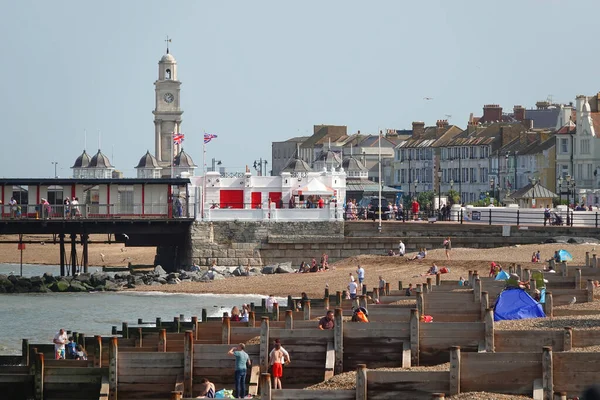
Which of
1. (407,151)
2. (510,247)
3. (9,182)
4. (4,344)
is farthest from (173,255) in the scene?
(407,151)

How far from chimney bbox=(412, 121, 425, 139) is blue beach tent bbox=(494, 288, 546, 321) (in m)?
119

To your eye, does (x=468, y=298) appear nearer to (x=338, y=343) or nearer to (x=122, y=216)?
(x=338, y=343)

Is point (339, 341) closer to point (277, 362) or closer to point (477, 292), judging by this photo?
point (277, 362)

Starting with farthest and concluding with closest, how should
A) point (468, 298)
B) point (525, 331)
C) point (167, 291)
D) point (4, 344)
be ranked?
point (167, 291) < point (4, 344) < point (468, 298) < point (525, 331)

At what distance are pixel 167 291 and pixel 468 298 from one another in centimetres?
2990

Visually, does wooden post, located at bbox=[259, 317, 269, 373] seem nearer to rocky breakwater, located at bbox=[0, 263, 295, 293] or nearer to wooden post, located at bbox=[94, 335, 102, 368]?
wooden post, located at bbox=[94, 335, 102, 368]

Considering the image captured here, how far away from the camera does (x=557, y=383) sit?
18906mm

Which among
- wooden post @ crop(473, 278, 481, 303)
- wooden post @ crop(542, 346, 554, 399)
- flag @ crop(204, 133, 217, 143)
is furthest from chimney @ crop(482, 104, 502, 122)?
wooden post @ crop(542, 346, 554, 399)

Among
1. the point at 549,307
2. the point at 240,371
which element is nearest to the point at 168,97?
the point at 549,307

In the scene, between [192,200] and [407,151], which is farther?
[407,151]

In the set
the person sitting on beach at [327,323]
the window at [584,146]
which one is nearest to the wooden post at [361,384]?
the person sitting on beach at [327,323]

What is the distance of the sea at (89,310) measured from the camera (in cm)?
4456

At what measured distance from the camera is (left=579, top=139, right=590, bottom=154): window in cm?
10588

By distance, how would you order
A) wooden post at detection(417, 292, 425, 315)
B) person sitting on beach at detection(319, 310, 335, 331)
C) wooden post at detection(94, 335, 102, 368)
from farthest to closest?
wooden post at detection(417, 292, 425, 315) → person sitting on beach at detection(319, 310, 335, 331) → wooden post at detection(94, 335, 102, 368)
